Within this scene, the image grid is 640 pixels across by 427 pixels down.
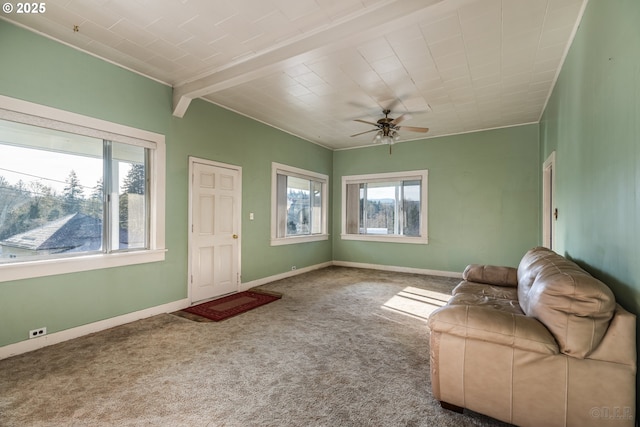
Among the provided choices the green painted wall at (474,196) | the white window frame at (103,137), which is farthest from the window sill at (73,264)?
→ the green painted wall at (474,196)

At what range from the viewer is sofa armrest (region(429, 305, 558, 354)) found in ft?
5.20

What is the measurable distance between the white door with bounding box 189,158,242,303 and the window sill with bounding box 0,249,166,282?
0.62m

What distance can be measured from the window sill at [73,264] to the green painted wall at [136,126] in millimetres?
63

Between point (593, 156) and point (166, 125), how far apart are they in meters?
4.43

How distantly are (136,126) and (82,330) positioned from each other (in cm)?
234

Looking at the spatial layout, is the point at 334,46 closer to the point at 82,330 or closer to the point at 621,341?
the point at 621,341

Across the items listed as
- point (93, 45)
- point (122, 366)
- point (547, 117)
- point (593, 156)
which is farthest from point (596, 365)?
point (93, 45)

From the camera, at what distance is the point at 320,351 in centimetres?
276

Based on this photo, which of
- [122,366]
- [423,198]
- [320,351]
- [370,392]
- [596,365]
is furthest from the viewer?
[423,198]

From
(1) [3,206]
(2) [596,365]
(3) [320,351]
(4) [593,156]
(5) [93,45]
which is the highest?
(5) [93,45]

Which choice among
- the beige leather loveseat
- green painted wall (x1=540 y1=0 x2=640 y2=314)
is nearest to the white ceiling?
green painted wall (x1=540 y1=0 x2=640 y2=314)

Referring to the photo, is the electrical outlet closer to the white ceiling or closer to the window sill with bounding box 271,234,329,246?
the white ceiling

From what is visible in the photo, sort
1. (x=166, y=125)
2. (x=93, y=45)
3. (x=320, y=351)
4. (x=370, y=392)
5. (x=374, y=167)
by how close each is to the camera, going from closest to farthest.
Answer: (x=370, y=392), (x=320, y=351), (x=93, y=45), (x=166, y=125), (x=374, y=167)

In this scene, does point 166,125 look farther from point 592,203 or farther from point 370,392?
point 592,203
